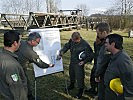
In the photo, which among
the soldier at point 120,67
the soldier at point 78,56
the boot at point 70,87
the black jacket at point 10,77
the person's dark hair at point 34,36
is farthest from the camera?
the boot at point 70,87

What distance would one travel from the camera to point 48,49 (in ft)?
20.3

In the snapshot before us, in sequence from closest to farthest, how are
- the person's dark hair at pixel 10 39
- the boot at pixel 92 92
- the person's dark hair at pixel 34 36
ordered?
the person's dark hair at pixel 10 39 → the person's dark hair at pixel 34 36 → the boot at pixel 92 92

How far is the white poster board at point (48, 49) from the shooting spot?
6.01 meters

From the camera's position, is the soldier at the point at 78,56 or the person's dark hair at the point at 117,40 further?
the soldier at the point at 78,56

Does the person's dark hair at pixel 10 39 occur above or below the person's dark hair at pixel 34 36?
above

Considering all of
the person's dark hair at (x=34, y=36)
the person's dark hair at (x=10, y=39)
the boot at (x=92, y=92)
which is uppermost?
the person's dark hair at (x=10, y=39)

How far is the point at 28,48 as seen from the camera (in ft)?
17.8

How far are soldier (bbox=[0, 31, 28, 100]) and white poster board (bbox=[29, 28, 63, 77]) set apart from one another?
2317 millimetres

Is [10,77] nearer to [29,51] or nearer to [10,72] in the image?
[10,72]

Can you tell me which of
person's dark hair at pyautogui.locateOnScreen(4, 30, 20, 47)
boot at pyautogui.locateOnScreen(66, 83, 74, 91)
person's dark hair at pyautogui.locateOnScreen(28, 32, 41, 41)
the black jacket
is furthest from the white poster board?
the black jacket

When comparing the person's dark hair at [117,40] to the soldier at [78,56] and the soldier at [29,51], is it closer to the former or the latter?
the soldier at [29,51]

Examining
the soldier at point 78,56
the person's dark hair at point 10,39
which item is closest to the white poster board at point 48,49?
the soldier at point 78,56

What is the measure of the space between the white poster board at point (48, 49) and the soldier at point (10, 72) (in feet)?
7.60

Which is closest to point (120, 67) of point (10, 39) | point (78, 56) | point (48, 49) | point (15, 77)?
point (15, 77)
